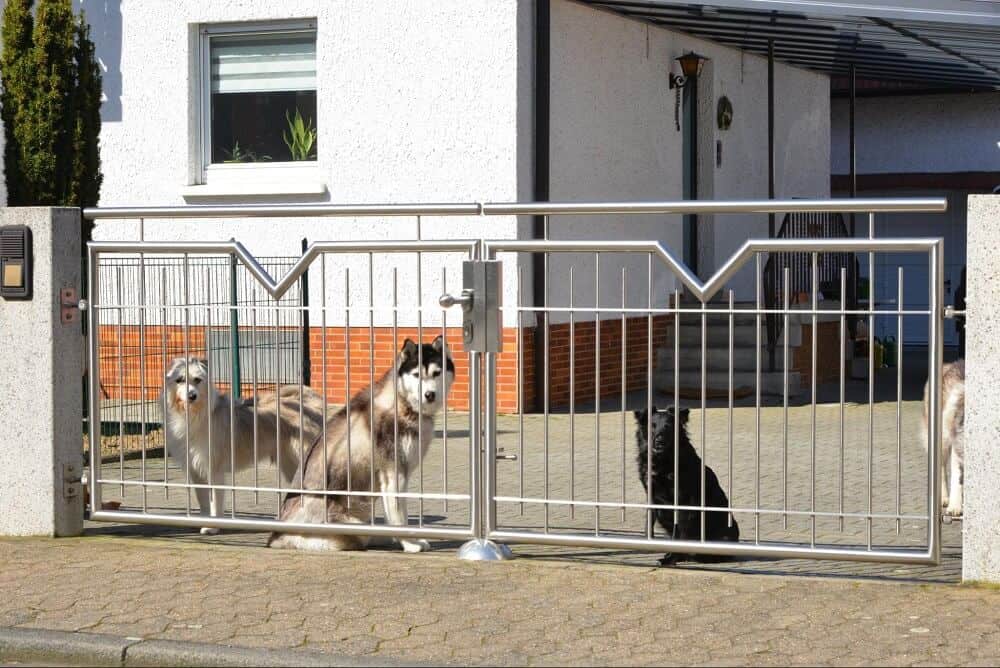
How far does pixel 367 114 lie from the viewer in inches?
617

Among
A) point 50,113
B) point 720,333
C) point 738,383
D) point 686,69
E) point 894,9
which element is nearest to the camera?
point 50,113

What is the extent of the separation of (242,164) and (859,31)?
7.11 meters

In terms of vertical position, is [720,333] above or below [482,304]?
below

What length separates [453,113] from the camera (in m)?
15.3

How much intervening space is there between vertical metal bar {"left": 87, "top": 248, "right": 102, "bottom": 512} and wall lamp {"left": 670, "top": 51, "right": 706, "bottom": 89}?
37.1 ft

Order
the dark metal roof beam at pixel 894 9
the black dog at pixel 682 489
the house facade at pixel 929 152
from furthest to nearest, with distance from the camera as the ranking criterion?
the house facade at pixel 929 152 < the dark metal roof beam at pixel 894 9 < the black dog at pixel 682 489

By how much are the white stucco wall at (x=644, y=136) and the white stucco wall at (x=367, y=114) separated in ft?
2.93

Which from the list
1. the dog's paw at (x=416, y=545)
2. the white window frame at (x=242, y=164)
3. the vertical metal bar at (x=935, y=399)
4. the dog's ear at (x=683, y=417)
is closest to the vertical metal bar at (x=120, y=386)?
the dog's paw at (x=416, y=545)

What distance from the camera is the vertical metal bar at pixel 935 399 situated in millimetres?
6875

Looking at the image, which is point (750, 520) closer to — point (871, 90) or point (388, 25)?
point (388, 25)

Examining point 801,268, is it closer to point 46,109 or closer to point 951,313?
point 46,109

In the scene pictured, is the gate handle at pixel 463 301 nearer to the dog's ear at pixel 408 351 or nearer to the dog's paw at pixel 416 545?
the dog's ear at pixel 408 351

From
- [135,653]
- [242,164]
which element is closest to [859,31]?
[242,164]

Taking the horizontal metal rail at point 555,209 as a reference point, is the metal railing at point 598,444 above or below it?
below
